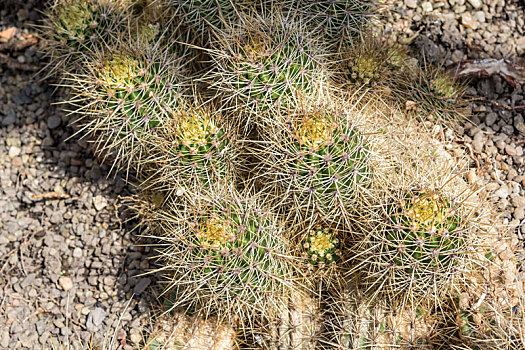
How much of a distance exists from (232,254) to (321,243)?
602 mm

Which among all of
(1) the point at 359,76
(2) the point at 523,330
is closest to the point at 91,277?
(1) the point at 359,76

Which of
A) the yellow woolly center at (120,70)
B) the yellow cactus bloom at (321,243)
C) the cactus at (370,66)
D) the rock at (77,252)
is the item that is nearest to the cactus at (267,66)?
the cactus at (370,66)

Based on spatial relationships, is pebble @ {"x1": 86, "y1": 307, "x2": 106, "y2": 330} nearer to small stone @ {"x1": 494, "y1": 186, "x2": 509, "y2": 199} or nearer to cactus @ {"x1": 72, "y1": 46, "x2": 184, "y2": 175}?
cactus @ {"x1": 72, "y1": 46, "x2": 184, "y2": 175}

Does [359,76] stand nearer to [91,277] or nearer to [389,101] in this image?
[389,101]

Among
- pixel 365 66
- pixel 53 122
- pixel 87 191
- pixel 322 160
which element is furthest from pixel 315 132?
pixel 53 122

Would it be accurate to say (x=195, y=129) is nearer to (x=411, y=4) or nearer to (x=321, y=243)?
(x=321, y=243)

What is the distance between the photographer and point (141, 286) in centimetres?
354

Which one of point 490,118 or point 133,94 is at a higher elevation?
point 133,94

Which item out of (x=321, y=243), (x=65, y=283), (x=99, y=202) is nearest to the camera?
(x=321, y=243)

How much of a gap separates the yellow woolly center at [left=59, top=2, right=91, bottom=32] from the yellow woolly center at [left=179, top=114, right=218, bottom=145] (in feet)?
3.24

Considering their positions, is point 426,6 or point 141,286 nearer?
point 141,286

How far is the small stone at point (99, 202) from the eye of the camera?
3.80 meters

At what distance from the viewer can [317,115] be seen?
2.71 m

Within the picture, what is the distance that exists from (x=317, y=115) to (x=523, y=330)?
58.8 inches
